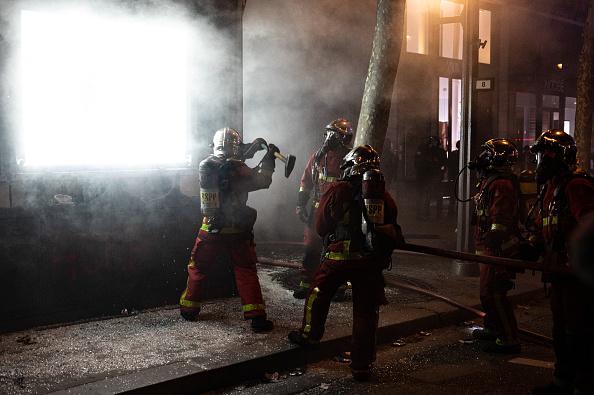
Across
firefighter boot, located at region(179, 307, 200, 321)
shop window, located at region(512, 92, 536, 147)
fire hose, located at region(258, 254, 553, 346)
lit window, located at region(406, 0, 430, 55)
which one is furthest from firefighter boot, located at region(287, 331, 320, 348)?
shop window, located at region(512, 92, 536, 147)

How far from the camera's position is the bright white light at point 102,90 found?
6.20 m

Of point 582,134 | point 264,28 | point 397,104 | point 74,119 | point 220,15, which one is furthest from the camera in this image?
point 397,104

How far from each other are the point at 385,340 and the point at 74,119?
3.54 m

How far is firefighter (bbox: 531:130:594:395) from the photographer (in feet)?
15.2

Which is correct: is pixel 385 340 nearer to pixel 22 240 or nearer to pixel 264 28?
pixel 22 240

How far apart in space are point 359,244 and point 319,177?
2.39 m

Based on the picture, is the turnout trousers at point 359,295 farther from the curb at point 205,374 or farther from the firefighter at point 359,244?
the curb at point 205,374

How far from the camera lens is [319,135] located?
43.6 feet

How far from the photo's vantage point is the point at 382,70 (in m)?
8.23

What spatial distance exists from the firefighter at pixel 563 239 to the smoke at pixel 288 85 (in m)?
7.92

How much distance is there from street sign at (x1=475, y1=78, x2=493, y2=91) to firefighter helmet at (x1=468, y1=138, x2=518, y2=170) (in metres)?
3.02

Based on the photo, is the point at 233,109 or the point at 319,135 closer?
→ the point at 233,109

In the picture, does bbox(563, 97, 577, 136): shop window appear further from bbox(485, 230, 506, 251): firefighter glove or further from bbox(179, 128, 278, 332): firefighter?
bbox(179, 128, 278, 332): firefighter

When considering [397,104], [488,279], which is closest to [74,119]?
[488,279]
